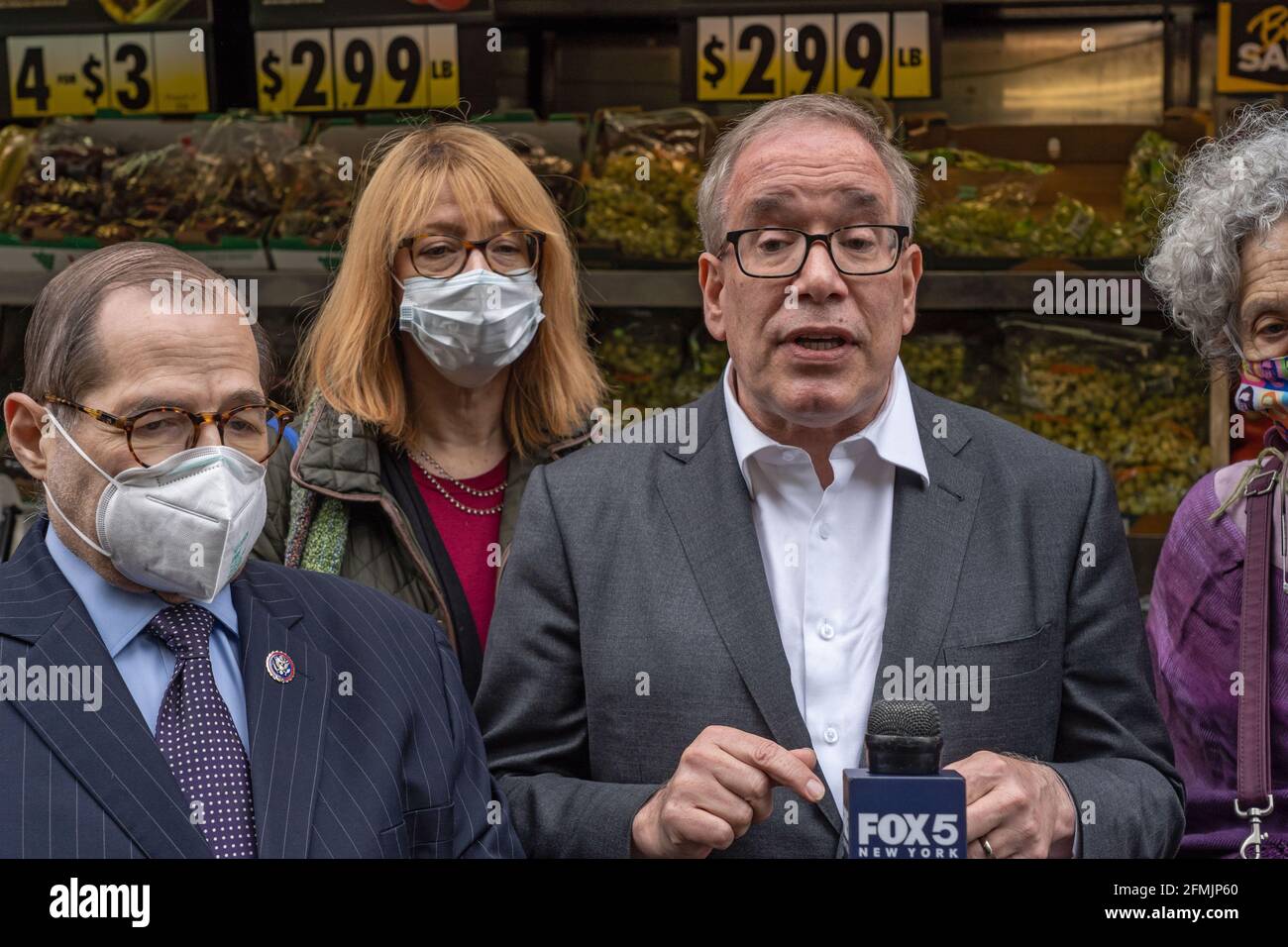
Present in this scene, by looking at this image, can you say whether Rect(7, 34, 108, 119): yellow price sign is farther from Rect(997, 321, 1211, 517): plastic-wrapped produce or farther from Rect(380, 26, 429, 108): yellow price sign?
Rect(997, 321, 1211, 517): plastic-wrapped produce

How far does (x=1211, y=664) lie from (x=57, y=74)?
11.0 feet

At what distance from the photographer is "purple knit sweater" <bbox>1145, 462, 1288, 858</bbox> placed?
2102mm

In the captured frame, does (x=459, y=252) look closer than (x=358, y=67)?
Yes

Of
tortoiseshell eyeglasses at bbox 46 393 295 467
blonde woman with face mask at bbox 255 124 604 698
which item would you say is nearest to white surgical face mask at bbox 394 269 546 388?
blonde woman with face mask at bbox 255 124 604 698

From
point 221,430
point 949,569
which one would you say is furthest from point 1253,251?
point 221,430

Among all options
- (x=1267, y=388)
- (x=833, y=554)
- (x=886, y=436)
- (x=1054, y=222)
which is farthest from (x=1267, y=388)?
(x=1054, y=222)

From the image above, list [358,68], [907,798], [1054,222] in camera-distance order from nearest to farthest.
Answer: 1. [907,798]
2. [1054,222]
3. [358,68]

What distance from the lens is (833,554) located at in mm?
1997

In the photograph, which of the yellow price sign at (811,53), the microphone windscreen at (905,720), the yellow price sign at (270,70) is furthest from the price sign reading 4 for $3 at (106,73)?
the microphone windscreen at (905,720)

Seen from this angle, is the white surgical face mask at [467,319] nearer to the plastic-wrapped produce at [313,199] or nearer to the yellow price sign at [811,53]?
the plastic-wrapped produce at [313,199]

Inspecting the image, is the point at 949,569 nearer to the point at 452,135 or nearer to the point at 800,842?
the point at 800,842

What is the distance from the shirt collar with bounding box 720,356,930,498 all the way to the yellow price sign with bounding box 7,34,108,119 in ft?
8.80

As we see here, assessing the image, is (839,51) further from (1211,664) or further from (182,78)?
(1211,664)
